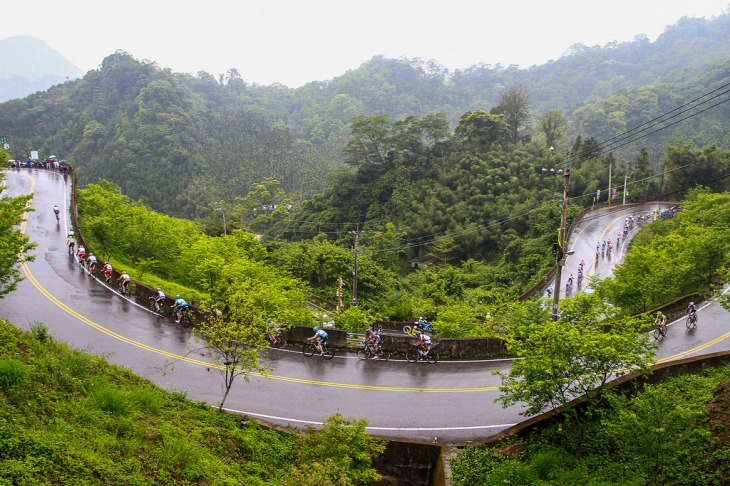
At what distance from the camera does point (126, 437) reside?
992 centimetres

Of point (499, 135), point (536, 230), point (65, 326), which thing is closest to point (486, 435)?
point (65, 326)

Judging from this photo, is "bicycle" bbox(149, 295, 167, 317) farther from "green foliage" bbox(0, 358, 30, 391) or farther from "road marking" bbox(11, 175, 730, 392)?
"green foliage" bbox(0, 358, 30, 391)

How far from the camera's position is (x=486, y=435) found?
A: 1411cm

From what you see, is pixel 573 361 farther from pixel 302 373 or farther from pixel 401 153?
pixel 401 153

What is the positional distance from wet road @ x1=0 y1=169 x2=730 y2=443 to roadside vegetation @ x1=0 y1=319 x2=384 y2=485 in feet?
7.48

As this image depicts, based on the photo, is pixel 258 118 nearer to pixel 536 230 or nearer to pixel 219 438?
pixel 536 230

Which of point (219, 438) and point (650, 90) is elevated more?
point (650, 90)

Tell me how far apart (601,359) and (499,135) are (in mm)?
58537

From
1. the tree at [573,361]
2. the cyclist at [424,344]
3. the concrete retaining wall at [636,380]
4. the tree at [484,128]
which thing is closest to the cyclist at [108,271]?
the cyclist at [424,344]

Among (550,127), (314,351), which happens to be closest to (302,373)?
(314,351)

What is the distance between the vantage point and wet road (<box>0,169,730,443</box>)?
14734 millimetres

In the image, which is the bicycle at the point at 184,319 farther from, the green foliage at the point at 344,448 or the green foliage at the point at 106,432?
the green foliage at the point at 344,448

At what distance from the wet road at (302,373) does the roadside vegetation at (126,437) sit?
2.28m

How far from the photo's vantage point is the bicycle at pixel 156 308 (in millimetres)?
21641
